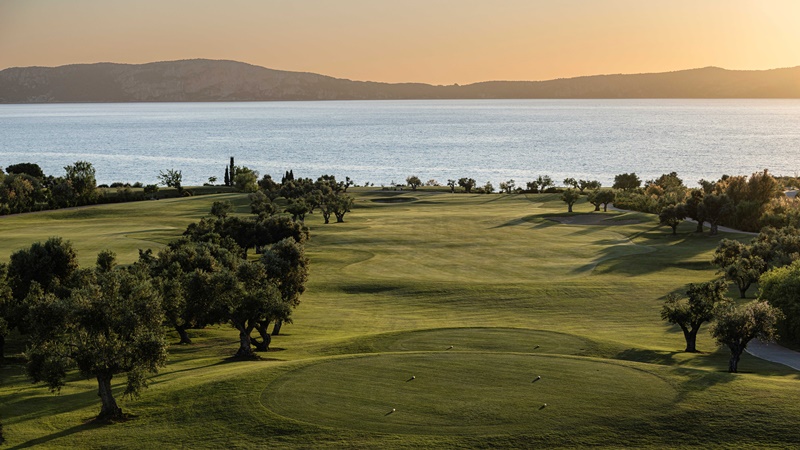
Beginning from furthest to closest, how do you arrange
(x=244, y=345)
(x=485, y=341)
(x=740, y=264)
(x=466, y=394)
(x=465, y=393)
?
(x=740, y=264)
(x=485, y=341)
(x=244, y=345)
(x=465, y=393)
(x=466, y=394)

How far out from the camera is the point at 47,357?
39219 millimetres

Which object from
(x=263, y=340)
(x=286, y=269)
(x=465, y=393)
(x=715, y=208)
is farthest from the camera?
(x=715, y=208)

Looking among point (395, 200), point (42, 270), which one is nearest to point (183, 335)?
point (42, 270)

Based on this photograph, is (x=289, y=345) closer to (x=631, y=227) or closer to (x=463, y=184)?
(x=631, y=227)

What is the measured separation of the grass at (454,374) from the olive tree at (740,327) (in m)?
1.52

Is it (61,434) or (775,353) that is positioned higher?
(61,434)

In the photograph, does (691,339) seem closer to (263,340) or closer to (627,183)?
(263,340)

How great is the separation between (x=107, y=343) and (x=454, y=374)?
17087 mm

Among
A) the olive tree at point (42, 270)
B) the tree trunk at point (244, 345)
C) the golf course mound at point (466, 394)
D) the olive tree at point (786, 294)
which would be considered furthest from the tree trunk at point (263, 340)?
the olive tree at point (786, 294)

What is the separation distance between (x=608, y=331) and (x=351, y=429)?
30.8 meters

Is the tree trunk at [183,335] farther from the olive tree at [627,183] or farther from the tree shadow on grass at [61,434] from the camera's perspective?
the olive tree at [627,183]

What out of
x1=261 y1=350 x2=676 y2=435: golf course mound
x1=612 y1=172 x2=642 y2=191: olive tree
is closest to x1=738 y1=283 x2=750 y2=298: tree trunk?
x1=261 y1=350 x2=676 y2=435: golf course mound

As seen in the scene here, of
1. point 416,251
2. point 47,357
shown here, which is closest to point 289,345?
point 47,357

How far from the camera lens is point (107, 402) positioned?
123 ft
